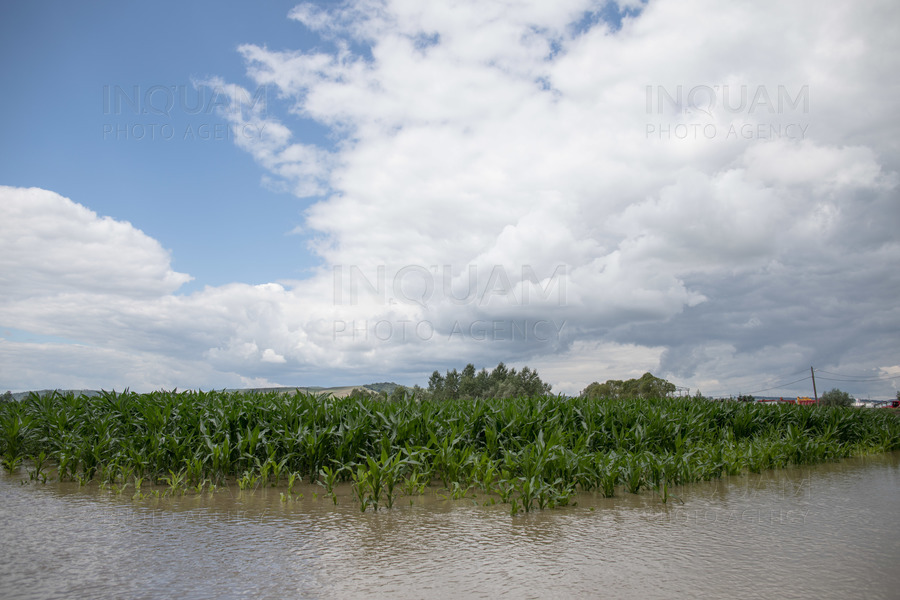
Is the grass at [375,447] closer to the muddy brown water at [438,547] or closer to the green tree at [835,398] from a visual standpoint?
the muddy brown water at [438,547]

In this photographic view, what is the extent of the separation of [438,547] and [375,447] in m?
3.45

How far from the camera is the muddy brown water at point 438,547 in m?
3.46

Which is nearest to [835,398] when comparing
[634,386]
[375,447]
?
[634,386]

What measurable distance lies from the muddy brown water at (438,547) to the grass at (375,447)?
0.35 metres

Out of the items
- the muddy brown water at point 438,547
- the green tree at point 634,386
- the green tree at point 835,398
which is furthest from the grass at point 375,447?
the green tree at point 835,398

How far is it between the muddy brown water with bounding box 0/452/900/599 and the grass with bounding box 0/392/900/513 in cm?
35

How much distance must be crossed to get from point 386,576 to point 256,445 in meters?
4.33

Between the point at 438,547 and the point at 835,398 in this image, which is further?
the point at 835,398

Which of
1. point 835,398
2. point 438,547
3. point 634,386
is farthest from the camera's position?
point 835,398

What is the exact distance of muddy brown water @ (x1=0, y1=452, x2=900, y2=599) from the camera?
3459 mm

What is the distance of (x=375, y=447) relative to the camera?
24.9 ft

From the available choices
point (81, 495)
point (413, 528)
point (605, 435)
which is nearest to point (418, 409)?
point (605, 435)

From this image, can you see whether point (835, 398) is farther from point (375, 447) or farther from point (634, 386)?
point (375, 447)

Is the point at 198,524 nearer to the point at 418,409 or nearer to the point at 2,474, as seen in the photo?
the point at 418,409
